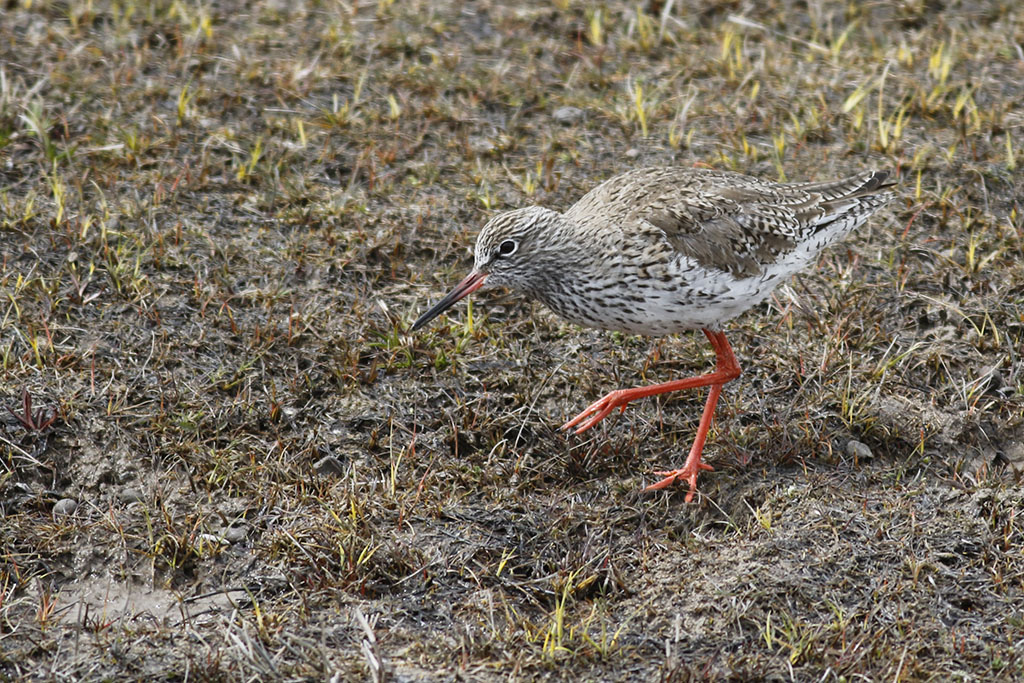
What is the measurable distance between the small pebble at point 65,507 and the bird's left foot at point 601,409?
2439mm

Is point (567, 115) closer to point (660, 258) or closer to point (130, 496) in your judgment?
point (660, 258)

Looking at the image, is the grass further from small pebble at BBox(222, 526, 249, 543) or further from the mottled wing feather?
the mottled wing feather

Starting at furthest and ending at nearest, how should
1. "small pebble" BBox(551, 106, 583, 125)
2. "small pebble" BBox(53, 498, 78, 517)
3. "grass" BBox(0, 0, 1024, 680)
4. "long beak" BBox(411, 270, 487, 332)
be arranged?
"small pebble" BBox(551, 106, 583, 125)
"long beak" BBox(411, 270, 487, 332)
"small pebble" BBox(53, 498, 78, 517)
"grass" BBox(0, 0, 1024, 680)

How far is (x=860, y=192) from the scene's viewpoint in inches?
243

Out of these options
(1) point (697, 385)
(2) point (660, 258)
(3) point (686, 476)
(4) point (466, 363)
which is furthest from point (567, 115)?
(3) point (686, 476)

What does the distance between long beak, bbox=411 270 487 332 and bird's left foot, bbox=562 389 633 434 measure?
2.85ft

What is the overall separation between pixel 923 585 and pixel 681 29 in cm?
524

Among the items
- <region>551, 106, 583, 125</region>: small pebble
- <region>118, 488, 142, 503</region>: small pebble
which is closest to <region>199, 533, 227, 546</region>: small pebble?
<region>118, 488, 142, 503</region>: small pebble

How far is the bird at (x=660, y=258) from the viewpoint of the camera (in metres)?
5.38

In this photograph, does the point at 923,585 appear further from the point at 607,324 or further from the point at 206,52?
the point at 206,52

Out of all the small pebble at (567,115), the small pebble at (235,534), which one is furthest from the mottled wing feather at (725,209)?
the small pebble at (235,534)

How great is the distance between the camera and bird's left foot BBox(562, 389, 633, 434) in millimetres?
5578

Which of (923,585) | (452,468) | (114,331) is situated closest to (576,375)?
(452,468)

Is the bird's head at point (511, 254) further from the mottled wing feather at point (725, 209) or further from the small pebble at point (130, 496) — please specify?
the small pebble at point (130, 496)
